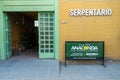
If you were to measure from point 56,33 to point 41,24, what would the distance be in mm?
951

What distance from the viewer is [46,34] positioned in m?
14.1

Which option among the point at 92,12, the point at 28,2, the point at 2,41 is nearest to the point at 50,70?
the point at 2,41

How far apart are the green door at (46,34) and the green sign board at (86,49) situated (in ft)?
3.91

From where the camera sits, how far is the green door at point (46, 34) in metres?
14.1

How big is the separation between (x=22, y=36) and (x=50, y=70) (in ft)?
23.5

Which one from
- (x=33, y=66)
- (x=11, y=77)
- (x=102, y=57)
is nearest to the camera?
(x=11, y=77)

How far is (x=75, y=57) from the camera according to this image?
43.8 feet

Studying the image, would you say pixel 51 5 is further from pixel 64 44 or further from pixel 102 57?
pixel 102 57

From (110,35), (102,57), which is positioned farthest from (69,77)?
(110,35)

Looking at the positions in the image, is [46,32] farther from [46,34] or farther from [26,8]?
[26,8]

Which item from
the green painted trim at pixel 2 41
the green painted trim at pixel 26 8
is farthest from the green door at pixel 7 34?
the green painted trim at pixel 26 8

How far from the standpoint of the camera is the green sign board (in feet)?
43.6

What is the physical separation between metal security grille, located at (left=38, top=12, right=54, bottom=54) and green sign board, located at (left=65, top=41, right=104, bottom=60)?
121 cm

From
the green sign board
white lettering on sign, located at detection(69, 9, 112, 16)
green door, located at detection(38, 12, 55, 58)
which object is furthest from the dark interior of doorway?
white lettering on sign, located at detection(69, 9, 112, 16)
